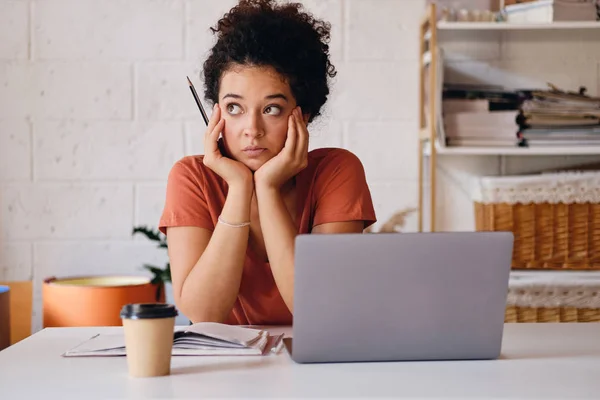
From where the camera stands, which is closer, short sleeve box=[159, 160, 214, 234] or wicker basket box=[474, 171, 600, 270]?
short sleeve box=[159, 160, 214, 234]

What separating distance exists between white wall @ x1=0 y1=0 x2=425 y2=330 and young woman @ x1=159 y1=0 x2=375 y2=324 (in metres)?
0.85

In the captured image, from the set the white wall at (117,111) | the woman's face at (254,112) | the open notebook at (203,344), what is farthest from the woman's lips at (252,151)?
the white wall at (117,111)

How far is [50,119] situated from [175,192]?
1.12 m

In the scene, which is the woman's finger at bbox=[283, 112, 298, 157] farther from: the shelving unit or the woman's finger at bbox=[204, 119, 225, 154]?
the shelving unit

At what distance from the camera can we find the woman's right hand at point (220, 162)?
1419 mm

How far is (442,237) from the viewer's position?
38.2 inches

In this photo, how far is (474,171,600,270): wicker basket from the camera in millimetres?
2260

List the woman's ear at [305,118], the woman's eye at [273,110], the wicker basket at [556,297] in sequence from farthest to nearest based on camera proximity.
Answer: the wicker basket at [556,297], the woman's ear at [305,118], the woman's eye at [273,110]

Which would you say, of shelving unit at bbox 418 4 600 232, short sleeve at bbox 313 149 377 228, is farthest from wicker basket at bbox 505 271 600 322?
short sleeve at bbox 313 149 377 228

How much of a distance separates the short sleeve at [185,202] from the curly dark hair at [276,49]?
0.62ft

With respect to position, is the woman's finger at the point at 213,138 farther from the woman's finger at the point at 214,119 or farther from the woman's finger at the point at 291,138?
the woman's finger at the point at 291,138

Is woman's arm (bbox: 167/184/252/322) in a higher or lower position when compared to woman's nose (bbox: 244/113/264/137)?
lower

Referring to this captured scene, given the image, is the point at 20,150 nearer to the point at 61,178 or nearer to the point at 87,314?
the point at 61,178

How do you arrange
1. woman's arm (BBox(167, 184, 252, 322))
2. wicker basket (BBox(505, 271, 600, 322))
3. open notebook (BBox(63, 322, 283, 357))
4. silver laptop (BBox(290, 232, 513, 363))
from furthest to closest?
wicker basket (BBox(505, 271, 600, 322)) → woman's arm (BBox(167, 184, 252, 322)) → open notebook (BBox(63, 322, 283, 357)) → silver laptop (BBox(290, 232, 513, 363))
